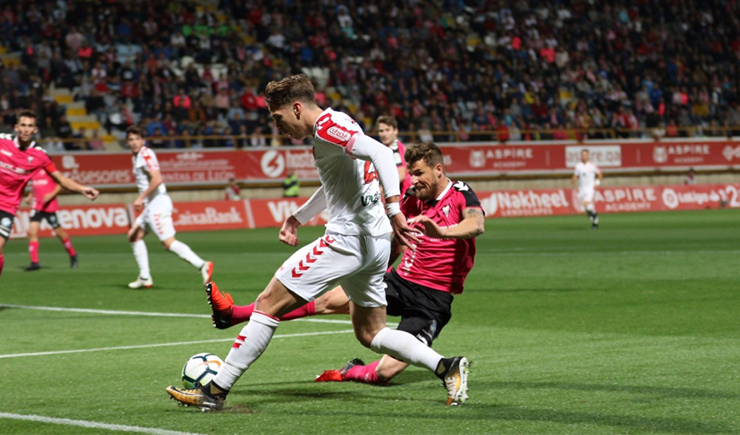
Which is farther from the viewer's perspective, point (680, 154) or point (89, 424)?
point (680, 154)

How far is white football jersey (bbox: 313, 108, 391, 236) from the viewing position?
A: 6.04 metres

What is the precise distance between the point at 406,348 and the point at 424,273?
1161mm

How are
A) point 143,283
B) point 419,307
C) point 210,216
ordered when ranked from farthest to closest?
point 210,216, point 143,283, point 419,307

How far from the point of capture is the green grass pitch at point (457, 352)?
5801 mm

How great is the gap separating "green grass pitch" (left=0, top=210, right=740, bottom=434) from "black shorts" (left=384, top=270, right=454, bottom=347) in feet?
→ 1.28

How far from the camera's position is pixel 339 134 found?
5.80 meters

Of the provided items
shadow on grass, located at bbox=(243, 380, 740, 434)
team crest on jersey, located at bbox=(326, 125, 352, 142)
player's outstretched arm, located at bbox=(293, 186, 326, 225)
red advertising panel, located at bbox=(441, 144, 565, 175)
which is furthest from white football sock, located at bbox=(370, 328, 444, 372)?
red advertising panel, located at bbox=(441, 144, 565, 175)

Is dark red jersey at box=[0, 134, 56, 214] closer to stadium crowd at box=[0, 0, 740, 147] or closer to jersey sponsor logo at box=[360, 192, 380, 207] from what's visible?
jersey sponsor logo at box=[360, 192, 380, 207]

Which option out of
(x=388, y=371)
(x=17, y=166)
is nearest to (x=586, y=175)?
(x=17, y=166)

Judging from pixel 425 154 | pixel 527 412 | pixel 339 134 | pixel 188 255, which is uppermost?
pixel 339 134

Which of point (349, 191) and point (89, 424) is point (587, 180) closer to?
point (349, 191)

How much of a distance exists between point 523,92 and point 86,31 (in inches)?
681

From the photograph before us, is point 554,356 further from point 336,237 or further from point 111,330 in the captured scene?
point 111,330

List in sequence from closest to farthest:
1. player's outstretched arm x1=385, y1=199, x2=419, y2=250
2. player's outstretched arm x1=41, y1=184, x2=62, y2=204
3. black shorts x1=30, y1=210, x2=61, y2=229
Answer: player's outstretched arm x1=385, y1=199, x2=419, y2=250 < player's outstretched arm x1=41, y1=184, x2=62, y2=204 < black shorts x1=30, y1=210, x2=61, y2=229
